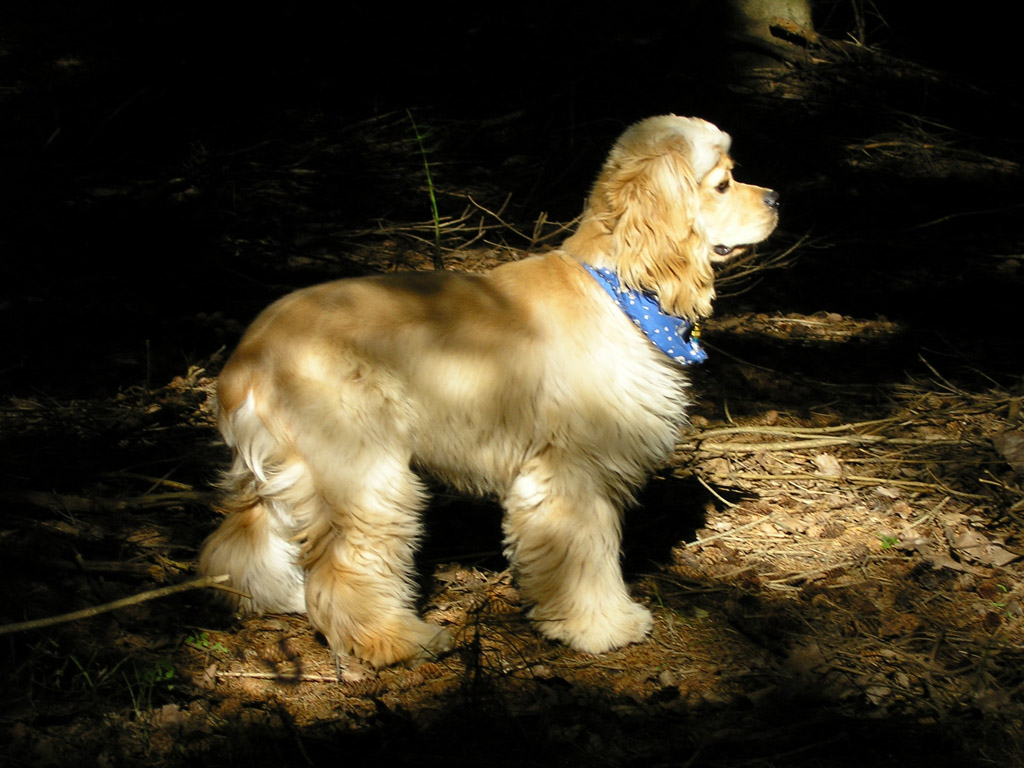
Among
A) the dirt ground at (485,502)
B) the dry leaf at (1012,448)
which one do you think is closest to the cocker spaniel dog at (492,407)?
the dirt ground at (485,502)

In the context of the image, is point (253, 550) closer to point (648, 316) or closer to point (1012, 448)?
point (648, 316)

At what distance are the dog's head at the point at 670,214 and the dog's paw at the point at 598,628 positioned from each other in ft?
3.82

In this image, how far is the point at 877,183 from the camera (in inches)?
324

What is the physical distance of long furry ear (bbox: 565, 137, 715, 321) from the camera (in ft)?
11.2

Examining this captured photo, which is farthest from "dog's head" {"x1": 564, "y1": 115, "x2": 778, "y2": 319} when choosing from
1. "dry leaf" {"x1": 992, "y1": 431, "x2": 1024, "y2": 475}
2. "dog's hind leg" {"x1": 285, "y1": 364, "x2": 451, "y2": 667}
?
"dry leaf" {"x1": 992, "y1": 431, "x2": 1024, "y2": 475}

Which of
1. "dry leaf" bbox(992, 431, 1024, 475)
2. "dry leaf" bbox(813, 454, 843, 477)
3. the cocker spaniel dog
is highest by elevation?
the cocker spaniel dog

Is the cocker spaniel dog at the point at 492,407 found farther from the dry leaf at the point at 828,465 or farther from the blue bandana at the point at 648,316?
the dry leaf at the point at 828,465

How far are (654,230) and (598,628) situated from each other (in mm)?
1487

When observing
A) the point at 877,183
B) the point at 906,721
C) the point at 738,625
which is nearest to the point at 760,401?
the point at 738,625

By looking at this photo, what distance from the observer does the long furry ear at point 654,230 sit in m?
3.41

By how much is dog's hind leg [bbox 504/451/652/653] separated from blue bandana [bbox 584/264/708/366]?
23.1 inches

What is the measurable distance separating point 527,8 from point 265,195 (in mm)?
4920

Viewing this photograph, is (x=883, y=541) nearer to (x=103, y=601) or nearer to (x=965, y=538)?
(x=965, y=538)

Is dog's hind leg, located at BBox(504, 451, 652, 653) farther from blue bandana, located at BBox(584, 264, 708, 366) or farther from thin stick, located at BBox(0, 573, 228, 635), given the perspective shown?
thin stick, located at BBox(0, 573, 228, 635)
